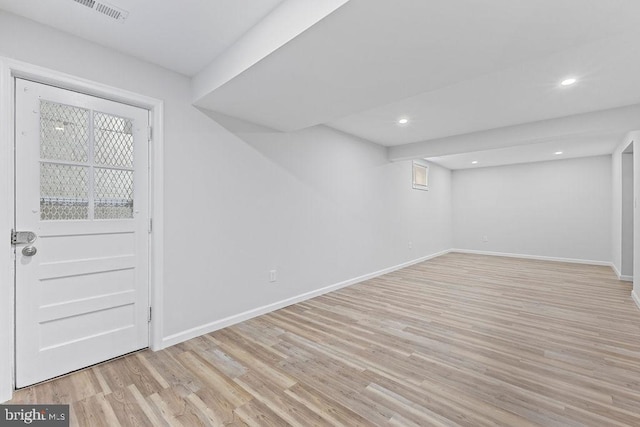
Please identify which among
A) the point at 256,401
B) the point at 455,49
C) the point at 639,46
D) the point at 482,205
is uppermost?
the point at 639,46

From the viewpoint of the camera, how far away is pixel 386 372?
2.10 meters

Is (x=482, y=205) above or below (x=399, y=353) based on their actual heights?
above

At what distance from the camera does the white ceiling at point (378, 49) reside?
1524 mm

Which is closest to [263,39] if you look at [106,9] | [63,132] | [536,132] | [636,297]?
[106,9]

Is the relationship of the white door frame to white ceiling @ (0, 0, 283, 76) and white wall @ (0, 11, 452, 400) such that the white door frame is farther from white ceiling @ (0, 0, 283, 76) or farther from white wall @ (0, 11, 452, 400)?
white ceiling @ (0, 0, 283, 76)

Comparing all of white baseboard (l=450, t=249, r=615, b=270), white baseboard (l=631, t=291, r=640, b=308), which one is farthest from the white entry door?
white baseboard (l=450, t=249, r=615, b=270)

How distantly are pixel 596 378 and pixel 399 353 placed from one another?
1.38 meters

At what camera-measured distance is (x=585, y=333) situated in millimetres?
2754

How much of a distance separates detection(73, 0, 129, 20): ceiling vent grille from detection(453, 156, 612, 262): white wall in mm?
8442

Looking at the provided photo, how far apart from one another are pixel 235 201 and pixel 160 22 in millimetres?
1643

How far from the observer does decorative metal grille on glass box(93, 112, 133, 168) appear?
2209mm

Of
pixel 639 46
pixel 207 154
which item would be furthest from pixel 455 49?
pixel 207 154

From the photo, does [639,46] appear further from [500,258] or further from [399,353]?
[500,258]

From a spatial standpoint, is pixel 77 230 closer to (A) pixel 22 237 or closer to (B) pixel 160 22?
(A) pixel 22 237
